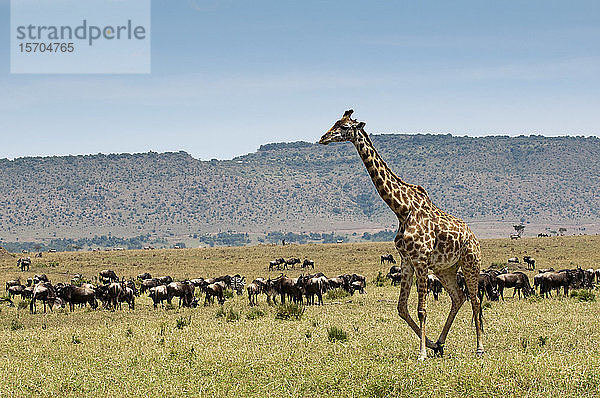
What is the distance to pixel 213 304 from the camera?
31.1m

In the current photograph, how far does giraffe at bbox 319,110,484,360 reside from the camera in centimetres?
1203

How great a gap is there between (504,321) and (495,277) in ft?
38.5

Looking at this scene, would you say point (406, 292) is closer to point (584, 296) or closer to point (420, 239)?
point (420, 239)

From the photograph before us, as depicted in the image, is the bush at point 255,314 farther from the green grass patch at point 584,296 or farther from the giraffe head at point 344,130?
the green grass patch at point 584,296

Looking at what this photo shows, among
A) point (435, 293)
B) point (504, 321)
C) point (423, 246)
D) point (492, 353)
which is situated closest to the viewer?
point (423, 246)

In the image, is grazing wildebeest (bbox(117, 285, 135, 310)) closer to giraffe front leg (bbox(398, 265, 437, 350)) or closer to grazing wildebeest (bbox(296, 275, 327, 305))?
grazing wildebeest (bbox(296, 275, 327, 305))

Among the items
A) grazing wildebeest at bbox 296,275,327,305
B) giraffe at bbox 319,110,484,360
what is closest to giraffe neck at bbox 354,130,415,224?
giraffe at bbox 319,110,484,360

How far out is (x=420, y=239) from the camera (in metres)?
12.0

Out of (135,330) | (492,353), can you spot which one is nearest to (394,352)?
(492,353)

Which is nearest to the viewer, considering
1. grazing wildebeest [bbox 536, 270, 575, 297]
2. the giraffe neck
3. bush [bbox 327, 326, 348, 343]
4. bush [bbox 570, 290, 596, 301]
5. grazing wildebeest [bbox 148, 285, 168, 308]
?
the giraffe neck

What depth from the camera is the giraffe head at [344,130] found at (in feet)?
40.3

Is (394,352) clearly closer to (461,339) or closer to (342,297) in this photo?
(461,339)

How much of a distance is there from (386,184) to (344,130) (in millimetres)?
1323

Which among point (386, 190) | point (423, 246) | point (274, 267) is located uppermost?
point (386, 190)
